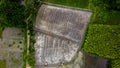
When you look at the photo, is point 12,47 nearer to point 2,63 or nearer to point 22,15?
point 2,63

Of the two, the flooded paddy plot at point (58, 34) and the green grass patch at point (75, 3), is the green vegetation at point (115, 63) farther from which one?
the green grass patch at point (75, 3)

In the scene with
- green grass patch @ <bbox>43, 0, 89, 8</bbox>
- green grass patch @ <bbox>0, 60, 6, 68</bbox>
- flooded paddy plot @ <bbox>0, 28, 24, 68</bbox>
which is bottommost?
green grass patch @ <bbox>0, 60, 6, 68</bbox>

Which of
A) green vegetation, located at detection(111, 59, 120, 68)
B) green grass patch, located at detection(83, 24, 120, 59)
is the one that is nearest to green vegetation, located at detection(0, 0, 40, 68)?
green grass patch, located at detection(83, 24, 120, 59)

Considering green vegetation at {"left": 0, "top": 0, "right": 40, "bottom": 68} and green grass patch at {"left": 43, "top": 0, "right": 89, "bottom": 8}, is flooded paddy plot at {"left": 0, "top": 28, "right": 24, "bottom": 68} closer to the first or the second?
green vegetation at {"left": 0, "top": 0, "right": 40, "bottom": 68}

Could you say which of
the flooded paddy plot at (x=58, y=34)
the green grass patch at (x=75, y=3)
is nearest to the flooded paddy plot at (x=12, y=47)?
the flooded paddy plot at (x=58, y=34)

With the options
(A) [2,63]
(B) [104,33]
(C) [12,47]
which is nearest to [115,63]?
(B) [104,33]

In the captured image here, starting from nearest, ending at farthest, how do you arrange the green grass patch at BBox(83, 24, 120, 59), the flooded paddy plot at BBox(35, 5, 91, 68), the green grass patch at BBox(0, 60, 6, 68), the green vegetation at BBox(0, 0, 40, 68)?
1. the green grass patch at BBox(83, 24, 120, 59)
2. the flooded paddy plot at BBox(35, 5, 91, 68)
3. the green vegetation at BBox(0, 0, 40, 68)
4. the green grass patch at BBox(0, 60, 6, 68)
